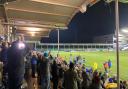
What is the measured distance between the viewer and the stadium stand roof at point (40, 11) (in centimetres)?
902

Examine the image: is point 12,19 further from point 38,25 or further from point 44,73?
point 44,73

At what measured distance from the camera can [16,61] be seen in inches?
285

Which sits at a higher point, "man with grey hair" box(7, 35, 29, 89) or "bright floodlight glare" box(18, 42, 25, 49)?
"bright floodlight glare" box(18, 42, 25, 49)

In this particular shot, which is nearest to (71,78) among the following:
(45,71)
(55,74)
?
(45,71)

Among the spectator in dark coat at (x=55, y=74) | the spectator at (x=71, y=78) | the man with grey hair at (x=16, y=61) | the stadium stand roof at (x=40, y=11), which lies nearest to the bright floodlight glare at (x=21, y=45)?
the man with grey hair at (x=16, y=61)

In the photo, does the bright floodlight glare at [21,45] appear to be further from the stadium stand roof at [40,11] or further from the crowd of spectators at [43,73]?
the stadium stand roof at [40,11]

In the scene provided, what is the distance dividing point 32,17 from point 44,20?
0.90 m

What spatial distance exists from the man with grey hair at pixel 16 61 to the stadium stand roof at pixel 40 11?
1116 millimetres

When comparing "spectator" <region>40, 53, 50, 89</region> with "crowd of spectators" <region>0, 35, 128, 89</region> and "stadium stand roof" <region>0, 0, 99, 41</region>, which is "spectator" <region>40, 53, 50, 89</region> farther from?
A: "stadium stand roof" <region>0, 0, 99, 41</region>

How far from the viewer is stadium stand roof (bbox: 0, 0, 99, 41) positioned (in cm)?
902

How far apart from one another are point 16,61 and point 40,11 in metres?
3.59

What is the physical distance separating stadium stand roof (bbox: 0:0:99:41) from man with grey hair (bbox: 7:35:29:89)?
1116 millimetres

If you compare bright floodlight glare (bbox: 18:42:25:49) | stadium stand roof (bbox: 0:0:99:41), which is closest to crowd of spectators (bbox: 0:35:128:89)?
bright floodlight glare (bbox: 18:42:25:49)

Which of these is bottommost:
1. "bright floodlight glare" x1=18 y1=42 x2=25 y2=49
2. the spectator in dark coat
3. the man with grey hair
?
the spectator in dark coat
